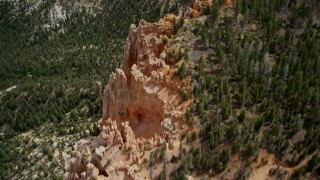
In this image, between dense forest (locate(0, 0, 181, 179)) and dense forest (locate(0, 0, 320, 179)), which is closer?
dense forest (locate(0, 0, 320, 179))

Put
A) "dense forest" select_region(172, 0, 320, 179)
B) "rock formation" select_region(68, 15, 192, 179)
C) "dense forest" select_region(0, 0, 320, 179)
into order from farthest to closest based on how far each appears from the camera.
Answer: "rock formation" select_region(68, 15, 192, 179) → "dense forest" select_region(0, 0, 320, 179) → "dense forest" select_region(172, 0, 320, 179)

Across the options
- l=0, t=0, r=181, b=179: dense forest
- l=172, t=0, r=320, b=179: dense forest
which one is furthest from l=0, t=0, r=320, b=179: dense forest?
l=0, t=0, r=181, b=179: dense forest

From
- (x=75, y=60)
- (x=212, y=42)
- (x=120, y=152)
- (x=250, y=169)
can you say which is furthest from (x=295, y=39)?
(x=75, y=60)

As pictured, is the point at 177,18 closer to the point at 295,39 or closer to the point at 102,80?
the point at 295,39

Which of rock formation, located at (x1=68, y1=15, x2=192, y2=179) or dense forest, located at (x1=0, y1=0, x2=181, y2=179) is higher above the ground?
rock formation, located at (x1=68, y1=15, x2=192, y2=179)

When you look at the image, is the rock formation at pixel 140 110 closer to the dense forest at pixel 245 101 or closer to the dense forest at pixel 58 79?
the dense forest at pixel 245 101

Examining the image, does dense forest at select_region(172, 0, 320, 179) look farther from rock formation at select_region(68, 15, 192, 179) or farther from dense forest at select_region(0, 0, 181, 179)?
dense forest at select_region(0, 0, 181, 179)

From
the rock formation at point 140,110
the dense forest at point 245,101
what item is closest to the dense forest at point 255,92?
the dense forest at point 245,101

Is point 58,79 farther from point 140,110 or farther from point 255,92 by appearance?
point 255,92
